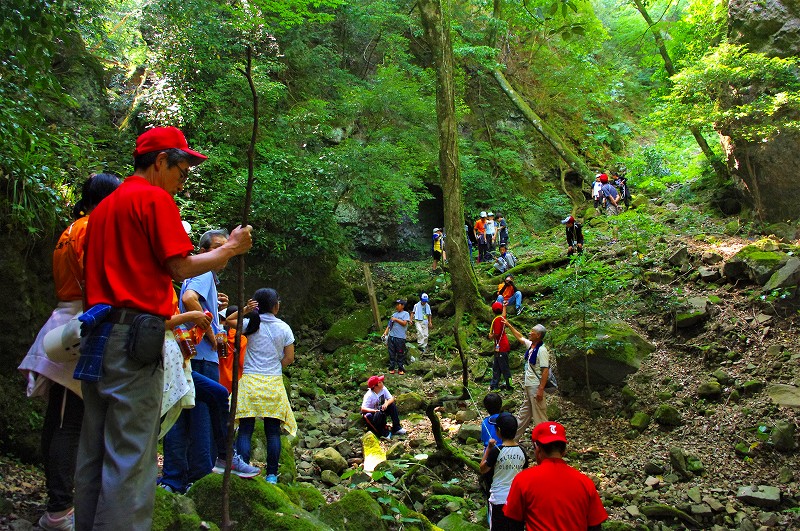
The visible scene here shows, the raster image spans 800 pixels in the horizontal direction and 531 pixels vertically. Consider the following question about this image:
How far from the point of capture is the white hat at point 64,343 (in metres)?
2.51

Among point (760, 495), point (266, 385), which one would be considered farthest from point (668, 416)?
point (266, 385)

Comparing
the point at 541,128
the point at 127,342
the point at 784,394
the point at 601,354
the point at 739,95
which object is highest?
the point at 541,128

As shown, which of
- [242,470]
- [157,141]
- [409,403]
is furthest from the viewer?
[409,403]

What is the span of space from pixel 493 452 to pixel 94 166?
6.30 metres

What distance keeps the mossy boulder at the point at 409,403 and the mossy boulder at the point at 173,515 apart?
20.3 feet

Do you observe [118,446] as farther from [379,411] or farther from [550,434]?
[379,411]

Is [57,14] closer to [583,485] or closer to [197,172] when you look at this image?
[583,485]

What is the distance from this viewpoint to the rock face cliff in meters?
11.5

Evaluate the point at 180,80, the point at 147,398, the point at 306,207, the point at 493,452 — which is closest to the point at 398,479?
the point at 493,452

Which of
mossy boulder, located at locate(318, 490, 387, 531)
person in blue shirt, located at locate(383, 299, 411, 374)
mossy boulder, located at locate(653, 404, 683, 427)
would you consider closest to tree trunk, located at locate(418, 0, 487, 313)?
person in blue shirt, located at locate(383, 299, 411, 374)

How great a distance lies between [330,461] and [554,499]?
3769mm

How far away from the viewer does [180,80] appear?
1205cm

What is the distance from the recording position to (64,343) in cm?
252

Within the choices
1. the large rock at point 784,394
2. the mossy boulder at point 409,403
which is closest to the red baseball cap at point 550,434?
the large rock at point 784,394
